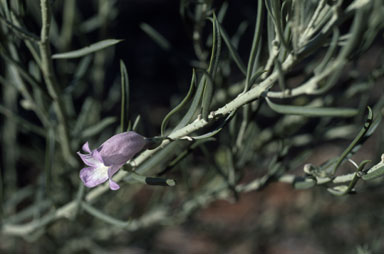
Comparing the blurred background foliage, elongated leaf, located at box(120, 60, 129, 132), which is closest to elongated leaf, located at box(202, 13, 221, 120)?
the blurred background foliage

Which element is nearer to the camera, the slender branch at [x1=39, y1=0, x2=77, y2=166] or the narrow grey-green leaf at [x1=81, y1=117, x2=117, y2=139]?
the slender branch at [x1=39, y1=0, x2=77, y2=166]

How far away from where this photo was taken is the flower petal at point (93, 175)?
433 millimetres

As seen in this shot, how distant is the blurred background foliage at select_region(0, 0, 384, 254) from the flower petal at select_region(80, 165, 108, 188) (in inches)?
1.4

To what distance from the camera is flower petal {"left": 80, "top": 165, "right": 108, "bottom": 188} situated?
43cm

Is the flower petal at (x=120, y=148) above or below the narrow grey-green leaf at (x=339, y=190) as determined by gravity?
above

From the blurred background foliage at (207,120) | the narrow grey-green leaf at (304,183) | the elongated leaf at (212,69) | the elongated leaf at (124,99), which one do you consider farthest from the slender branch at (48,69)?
the narrow grey-green leaf at (304,183)

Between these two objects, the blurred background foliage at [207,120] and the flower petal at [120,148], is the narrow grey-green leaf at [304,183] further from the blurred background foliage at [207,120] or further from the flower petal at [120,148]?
the flower petal at [120,148]

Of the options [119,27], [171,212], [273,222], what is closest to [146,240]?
[171,212]

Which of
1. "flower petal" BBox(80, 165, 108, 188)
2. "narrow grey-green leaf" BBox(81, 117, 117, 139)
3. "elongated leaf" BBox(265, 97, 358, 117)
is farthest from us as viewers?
"narrow grey-green leaf" BBox(81, 117, 117, 139)

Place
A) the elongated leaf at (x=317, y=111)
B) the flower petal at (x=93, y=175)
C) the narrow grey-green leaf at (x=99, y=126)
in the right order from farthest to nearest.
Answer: the narrow grey-green leaf at (x=99, y=126)
the flower petal at (x=93, y=175)
the elongated leaf at (x=317, y=111)

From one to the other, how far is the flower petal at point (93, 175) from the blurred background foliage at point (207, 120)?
4 cm

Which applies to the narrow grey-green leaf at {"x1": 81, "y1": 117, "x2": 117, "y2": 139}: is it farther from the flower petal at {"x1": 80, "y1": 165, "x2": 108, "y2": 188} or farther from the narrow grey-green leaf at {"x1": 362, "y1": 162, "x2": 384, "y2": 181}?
the narrow grey-green leaf at {"x1": 362, "y1": 162, "x2": 384, "y2": 181}

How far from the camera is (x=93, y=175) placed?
0.45 m

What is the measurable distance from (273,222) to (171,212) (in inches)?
18.3
